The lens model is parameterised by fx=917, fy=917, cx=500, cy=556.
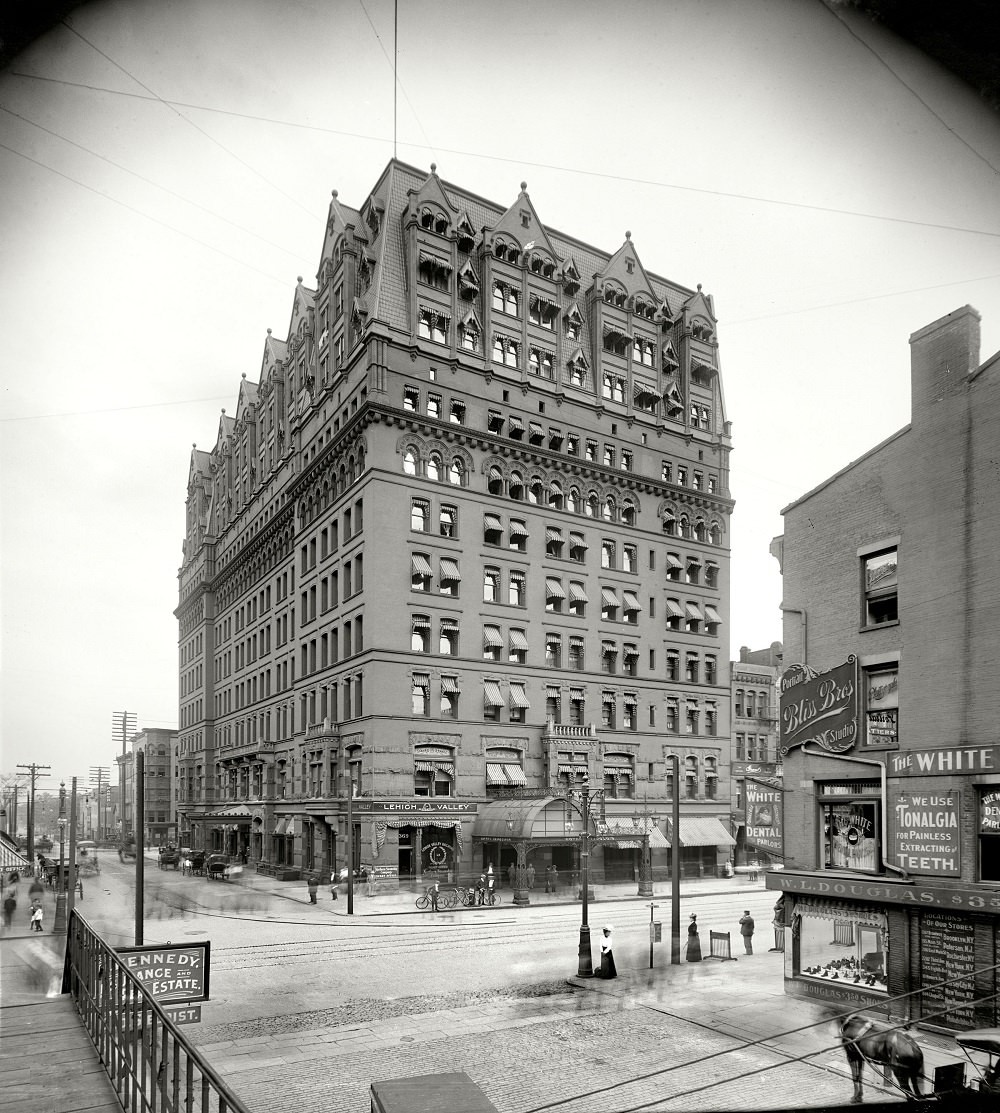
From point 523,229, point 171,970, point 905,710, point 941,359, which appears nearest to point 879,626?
point 905,710

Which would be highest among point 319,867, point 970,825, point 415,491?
point 415,491

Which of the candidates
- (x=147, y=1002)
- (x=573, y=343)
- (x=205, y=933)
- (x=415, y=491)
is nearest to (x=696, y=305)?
(x=573, y=343)

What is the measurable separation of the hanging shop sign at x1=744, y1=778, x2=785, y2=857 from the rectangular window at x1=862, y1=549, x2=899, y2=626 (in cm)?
478

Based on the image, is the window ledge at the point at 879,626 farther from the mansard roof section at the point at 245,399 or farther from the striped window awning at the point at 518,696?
the mansard roof section at the point at 245,399

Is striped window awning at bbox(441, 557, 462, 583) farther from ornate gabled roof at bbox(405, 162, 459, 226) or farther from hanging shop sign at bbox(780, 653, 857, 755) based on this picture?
hanging shop sign at bbox(780, 653, 857, 755)

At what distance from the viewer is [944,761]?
18844mm

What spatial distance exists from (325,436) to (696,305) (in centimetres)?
2572

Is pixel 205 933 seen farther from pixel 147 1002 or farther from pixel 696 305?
pixel 696 305

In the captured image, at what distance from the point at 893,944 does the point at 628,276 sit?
162 feet

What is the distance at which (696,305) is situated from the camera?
197 ft

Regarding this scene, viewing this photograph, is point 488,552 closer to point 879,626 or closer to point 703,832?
point 703,832

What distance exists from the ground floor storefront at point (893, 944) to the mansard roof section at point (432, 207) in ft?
137

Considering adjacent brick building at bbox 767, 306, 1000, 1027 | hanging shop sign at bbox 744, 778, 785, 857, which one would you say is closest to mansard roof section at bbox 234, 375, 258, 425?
adjacent brick building at bbox 767, 306, 1000, 1027

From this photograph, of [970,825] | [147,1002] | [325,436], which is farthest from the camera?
[325,436]
